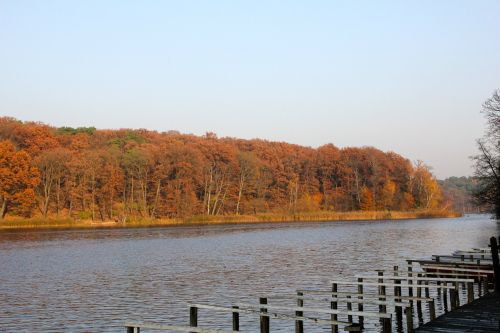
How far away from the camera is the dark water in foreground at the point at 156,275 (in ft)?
72.8

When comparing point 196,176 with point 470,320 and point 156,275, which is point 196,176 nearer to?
point 156,275

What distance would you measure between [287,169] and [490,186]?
292ft

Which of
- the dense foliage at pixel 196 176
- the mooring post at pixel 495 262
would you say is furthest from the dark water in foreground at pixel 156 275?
the dense foliage at pixel 196 176

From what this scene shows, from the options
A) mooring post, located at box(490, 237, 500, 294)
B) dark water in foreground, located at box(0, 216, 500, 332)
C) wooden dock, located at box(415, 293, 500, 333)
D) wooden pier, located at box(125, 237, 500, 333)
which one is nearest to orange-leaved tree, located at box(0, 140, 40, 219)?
dark water in foreground, located at box(0, 216, 500, 332)

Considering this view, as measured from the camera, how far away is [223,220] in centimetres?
11475

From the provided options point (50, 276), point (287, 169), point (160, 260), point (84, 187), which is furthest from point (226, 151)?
point (50, 276)

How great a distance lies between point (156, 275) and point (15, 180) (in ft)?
229

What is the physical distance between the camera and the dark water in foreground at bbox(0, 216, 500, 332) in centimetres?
2219

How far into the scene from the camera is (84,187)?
341 ft

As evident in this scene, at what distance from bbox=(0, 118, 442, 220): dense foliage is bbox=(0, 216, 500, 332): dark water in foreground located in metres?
44.3

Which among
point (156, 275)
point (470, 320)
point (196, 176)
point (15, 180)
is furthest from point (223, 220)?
point (470, 320)

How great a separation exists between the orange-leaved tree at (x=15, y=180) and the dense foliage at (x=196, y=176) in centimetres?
77

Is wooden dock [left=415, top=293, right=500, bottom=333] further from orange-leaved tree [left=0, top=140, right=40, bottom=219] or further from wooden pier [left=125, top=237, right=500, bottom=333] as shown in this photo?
orange-leaved tree [left=0, top=140, right=40, bottom=219]

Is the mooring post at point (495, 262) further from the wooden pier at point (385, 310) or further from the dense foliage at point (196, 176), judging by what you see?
the dense foliage at point (196, 176)
